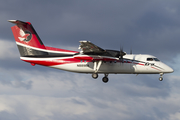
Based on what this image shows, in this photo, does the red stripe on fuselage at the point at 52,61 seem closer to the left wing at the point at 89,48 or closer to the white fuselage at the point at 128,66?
the white fuselage at the point at 128,66

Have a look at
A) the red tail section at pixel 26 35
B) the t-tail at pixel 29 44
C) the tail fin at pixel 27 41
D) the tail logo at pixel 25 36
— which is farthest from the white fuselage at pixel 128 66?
the tail logo at pixel 25 36

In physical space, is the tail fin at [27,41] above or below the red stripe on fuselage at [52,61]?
above

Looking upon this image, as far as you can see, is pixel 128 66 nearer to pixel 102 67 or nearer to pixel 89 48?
pixel 102 67

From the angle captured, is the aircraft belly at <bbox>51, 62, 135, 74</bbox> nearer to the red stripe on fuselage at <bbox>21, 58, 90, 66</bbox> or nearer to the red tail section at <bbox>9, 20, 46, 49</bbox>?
the red stripe on fuselage at <bbox>21, 58, 90, 66</bbox>

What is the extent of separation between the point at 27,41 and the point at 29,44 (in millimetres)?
432

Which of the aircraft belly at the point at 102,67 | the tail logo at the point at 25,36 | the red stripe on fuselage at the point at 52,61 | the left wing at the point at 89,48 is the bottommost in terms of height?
the aircraft belly at the point at 102,67

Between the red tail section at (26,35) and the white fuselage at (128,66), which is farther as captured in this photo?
the red tail section at (26,35)

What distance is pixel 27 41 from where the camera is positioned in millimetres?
26375

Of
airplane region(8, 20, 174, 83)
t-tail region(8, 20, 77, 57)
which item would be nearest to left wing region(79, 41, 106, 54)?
airplane region(8, 20, 174, 83)

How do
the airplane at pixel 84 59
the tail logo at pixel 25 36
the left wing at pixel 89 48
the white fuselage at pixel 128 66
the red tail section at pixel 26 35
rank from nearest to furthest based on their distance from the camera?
the left wing at pixel 89 48 < the airplane at pixel 84 59 < the white fuselage at pixel 128 66 < the red tail section at pixel 26 35 < the tail logo at pixel 25 36

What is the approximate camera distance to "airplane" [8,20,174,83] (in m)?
23.8

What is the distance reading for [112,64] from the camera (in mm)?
24516

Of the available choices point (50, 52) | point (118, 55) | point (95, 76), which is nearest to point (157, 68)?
point (118, 55)

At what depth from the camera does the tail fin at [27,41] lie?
25938mm
